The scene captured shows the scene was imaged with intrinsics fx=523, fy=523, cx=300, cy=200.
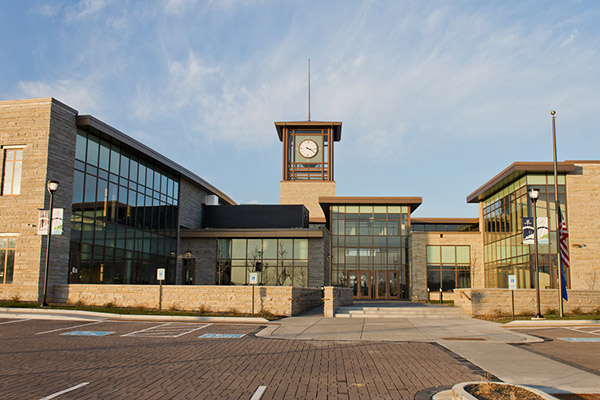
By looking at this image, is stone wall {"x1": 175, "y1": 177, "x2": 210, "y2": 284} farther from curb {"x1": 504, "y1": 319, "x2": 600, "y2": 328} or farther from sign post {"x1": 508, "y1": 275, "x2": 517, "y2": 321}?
curb {"x1": 504, "y1": 319, "x2": 600, "y2": 328}

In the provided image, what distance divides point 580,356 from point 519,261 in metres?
24.0

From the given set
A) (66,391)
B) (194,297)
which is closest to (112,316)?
(194,297)

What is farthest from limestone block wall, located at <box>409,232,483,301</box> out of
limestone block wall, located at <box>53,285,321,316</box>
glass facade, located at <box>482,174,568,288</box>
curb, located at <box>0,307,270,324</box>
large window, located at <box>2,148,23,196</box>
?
large window, located at <box>2,148,23,196</box>

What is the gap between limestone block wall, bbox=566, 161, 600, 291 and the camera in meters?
31.0

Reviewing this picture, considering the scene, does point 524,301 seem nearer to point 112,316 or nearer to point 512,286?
point 512,286

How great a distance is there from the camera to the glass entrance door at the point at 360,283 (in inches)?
1681

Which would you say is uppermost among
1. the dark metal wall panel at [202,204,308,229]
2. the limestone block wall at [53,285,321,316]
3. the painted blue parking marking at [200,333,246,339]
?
the dark metal wall panel at [202,204,308,229]

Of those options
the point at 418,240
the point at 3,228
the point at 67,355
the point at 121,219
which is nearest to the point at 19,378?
the point at 67,355

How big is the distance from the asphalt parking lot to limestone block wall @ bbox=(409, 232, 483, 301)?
2230cm

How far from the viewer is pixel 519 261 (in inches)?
1355

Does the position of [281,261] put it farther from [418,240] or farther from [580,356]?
[580,356]

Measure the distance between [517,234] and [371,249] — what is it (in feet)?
40.3

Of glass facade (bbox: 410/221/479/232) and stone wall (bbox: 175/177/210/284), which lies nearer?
stone wall (bbox: 175/177/210/284)

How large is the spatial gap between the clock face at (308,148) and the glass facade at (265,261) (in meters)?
21.4
